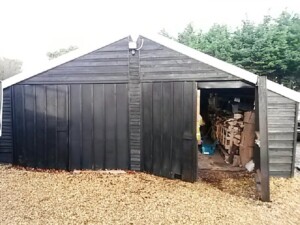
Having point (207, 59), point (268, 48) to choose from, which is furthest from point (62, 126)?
point (268, 48)

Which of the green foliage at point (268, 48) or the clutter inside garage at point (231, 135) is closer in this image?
the clutter inside garage at point (231, 135)

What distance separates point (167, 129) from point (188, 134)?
0.54 meters

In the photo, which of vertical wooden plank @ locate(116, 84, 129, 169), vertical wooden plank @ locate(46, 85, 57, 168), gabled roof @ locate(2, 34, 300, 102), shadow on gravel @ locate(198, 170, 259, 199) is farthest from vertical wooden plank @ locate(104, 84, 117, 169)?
shadow on gravel @ locate(198, 170, 259, 199)

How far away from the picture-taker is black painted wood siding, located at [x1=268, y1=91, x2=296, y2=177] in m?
6.82

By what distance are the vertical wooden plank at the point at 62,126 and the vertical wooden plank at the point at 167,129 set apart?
8.47 feet

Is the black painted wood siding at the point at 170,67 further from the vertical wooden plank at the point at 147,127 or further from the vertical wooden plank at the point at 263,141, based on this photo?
the vertical wooden plank at the point at 263,141

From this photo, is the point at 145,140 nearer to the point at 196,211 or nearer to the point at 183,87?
the point at 183,87

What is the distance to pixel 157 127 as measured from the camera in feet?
22.5

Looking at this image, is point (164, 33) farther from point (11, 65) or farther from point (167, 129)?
point (167, 129)

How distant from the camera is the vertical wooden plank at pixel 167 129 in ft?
22.0

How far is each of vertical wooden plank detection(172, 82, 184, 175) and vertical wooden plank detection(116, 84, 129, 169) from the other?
126 centimetres

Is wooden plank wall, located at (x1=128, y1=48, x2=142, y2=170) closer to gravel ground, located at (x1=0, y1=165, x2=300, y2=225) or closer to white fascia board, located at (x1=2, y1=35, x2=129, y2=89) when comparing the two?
gravel ground, located at (x1=0, y1=165, x2=300, y2=225)

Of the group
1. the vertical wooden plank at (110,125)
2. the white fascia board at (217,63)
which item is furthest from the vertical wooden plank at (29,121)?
the white fascia board at (217,63)

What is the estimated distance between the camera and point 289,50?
714 inches
